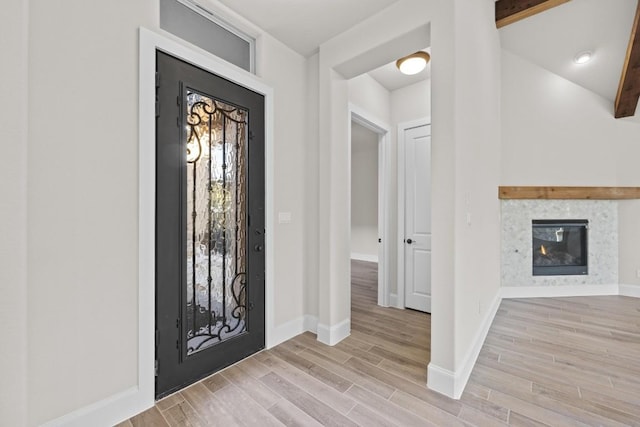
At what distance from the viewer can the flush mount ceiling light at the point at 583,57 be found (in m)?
3.58

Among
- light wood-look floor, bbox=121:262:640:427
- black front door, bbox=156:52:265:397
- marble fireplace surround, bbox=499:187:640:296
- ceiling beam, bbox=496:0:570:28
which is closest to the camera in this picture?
light wood-look floor, bbox=121:262:640:427

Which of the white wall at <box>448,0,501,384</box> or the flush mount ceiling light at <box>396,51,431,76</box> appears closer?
the white wall at <box>448,0,501,384</box>

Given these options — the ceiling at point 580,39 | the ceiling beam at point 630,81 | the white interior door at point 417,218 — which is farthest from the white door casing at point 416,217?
the ceiling beam at point 630,81

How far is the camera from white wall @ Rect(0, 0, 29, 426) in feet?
3.51

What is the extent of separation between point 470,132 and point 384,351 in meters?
1.95

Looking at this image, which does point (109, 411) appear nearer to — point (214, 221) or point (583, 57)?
point (214, 221)

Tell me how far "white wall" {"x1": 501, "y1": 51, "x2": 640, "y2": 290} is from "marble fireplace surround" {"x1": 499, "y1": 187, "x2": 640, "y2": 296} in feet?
0.44

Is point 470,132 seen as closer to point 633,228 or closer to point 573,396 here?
point 573,396

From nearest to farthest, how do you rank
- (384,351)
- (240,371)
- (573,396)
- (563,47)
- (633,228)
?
1. (573,396)
2. (240,371)
3. (384,351)
4. (563,47)
5. (633,228)

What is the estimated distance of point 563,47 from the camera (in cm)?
360

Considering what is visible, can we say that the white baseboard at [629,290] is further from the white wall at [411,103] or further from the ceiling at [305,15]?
the ceiling at [305,15]

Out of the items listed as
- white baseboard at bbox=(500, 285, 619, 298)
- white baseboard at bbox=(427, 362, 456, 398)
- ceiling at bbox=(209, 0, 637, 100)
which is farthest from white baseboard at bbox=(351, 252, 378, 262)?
white baseboard at bbox=(427, 362, 456, 398)

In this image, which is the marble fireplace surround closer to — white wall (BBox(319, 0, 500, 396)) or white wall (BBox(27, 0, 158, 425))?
white wall (BBox(319, 0, 500, 396))

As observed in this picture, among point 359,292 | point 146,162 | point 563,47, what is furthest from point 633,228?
point 146,162
